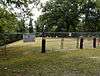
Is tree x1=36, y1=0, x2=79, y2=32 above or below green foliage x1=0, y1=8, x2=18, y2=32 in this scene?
above

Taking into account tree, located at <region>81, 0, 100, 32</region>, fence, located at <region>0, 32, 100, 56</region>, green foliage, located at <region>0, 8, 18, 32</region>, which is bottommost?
fence, located at <region>0, 32, 100, 56</region>

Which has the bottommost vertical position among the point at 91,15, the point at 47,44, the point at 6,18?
the point at 47,44

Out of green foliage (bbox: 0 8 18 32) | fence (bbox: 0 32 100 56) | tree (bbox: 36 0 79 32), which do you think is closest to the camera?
fence (bbox: 0 32 100 56)

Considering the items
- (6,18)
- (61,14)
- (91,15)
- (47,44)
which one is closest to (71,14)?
(61,14)

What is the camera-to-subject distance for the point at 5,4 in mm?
25844

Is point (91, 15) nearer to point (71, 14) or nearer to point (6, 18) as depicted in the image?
point (71, 14)

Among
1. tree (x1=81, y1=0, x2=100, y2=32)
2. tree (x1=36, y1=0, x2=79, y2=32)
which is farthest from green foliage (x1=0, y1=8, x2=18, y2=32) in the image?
tree (x1=81, y1=0, x2=100, y2=32)

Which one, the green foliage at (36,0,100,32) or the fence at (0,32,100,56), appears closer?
the fence at (0,32,100,56)

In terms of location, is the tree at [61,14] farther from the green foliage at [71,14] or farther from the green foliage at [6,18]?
the green foliage at [6,18]

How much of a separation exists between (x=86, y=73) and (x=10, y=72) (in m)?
3.23

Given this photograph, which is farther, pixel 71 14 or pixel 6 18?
pixel 71 14

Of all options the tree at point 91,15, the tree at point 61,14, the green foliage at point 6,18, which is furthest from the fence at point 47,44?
the tree at point 91,15

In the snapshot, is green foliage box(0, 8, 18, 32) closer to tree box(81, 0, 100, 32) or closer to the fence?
the fence

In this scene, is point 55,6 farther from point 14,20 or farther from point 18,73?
point 18,73
